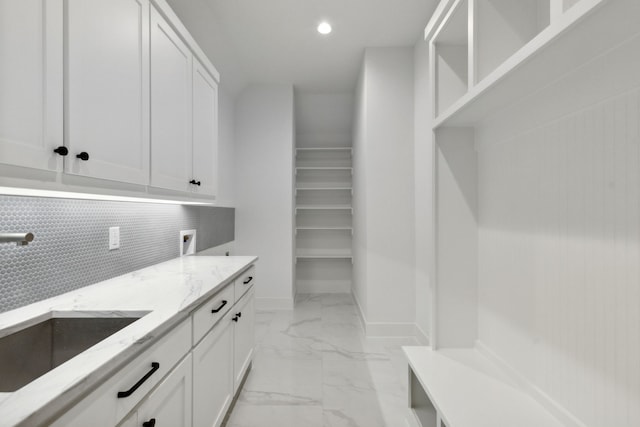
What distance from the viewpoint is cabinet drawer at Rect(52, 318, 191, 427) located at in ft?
2.27

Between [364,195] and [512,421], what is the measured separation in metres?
2.29

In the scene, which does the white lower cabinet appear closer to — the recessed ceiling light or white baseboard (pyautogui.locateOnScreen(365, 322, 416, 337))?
white baseboard (pyautogui.locateOnScreen(365, 322, 416, 337))

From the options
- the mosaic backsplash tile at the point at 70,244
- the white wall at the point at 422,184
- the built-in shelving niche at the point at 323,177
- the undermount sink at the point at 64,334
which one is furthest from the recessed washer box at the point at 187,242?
the built-in shelving niche at the point at 323,177

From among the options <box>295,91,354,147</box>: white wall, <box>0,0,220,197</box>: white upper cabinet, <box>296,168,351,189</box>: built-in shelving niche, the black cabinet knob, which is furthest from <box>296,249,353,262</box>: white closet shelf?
the black cabinet knob

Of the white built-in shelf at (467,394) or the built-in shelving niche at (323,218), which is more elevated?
the built-in shelving niche at (323,218)

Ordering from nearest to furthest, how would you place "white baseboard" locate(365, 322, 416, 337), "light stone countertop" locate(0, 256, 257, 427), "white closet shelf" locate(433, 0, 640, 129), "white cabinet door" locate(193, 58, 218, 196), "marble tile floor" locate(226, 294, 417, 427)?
"light stone countertop" locate(0, 256, 257, 427), "white closet shelf" locate(433, 0, 640, 129), "marble tile floor" locate(226, 294, 417, 427), "white cabinet door" locate(193, 58, 218, 196), "white baseboard" locate(365, 322, 416, 337)

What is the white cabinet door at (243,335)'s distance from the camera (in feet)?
6.28

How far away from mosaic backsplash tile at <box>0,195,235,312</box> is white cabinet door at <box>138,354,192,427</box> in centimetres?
62

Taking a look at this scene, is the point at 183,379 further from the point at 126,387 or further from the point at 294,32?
the point at 294,32

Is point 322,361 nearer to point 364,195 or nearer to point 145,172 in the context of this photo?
point 364,195

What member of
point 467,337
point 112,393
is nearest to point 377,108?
point 467,337

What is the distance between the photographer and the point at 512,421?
1.08 metres

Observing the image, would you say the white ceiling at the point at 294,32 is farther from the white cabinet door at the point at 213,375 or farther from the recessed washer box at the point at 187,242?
the white cabinet door at the point at 213,375

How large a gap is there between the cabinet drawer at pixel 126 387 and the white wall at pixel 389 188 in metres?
2.19
